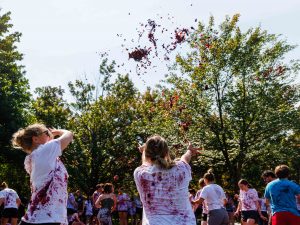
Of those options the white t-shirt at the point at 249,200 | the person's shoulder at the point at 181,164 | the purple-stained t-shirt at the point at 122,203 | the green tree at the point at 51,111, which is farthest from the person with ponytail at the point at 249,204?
the green tree at the point at 51,111

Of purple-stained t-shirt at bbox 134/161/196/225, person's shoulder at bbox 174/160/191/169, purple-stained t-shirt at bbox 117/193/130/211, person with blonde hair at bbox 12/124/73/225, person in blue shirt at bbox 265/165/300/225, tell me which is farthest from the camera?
purple-stained t-shirt at bbox 117/193/130/211

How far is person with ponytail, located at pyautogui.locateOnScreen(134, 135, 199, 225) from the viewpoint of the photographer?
4.26 metres

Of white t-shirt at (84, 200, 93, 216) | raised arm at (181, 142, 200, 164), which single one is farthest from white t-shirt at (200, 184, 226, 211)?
white t-shirt at (84, 200, 93, 216)

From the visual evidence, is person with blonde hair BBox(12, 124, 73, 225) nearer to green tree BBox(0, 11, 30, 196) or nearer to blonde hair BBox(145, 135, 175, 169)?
blonde hair BBox(145, 135, 175, 169)

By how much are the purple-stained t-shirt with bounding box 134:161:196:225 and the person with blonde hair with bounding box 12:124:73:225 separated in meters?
0.86

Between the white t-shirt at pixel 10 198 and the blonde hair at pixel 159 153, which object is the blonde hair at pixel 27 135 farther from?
the white t-shirt at pixel 10 198

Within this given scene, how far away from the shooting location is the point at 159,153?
4.36m

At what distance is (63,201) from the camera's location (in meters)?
4.71

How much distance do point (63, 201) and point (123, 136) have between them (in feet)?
102

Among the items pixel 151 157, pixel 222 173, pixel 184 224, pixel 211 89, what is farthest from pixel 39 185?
pixel 222 173

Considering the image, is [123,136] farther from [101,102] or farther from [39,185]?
[39,185]

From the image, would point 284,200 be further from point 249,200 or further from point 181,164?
point 249,200

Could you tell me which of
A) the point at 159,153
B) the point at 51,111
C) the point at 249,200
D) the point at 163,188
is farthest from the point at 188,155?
the point at 51,111

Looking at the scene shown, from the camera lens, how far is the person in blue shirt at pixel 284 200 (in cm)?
844
